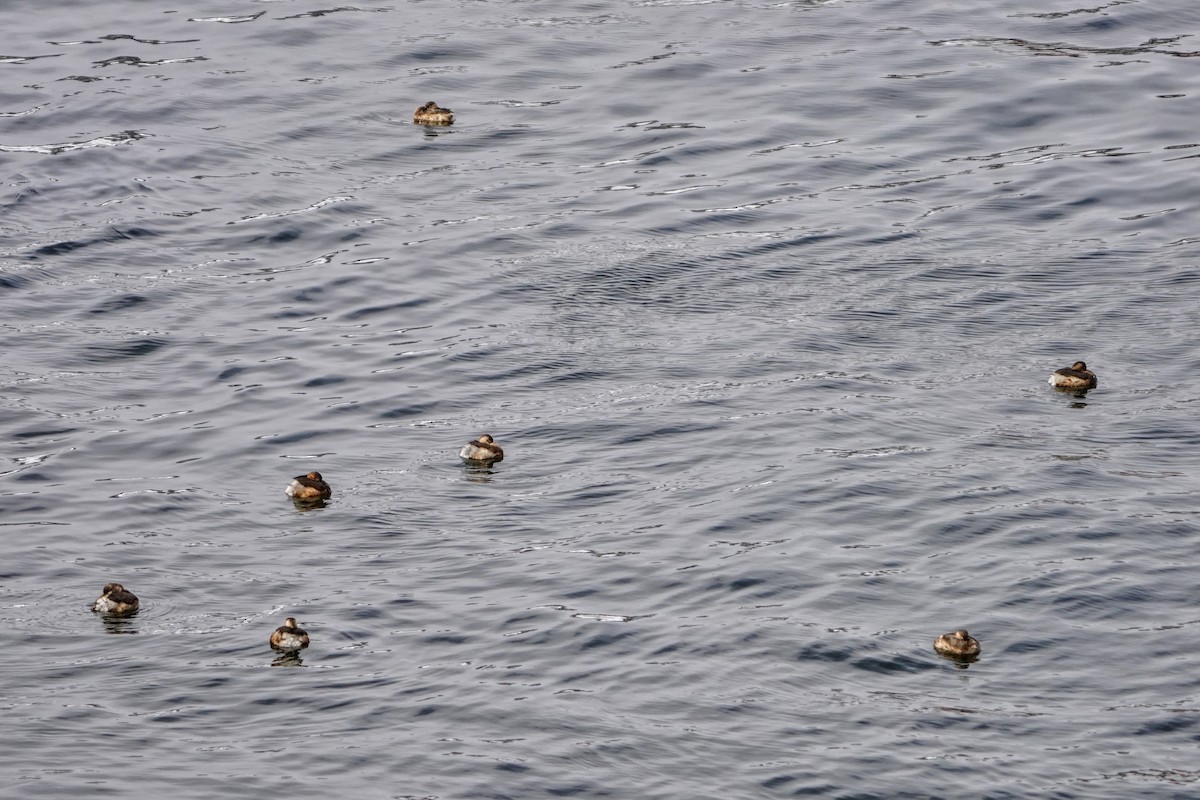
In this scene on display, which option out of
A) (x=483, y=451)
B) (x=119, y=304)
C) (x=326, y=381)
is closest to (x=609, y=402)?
(x=483, y=451)

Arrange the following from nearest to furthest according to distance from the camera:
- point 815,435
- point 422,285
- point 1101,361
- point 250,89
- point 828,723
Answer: point 828,723, point 815,435, point 1101,361, point 422,285, point 250,89

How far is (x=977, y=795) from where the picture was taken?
15648mm

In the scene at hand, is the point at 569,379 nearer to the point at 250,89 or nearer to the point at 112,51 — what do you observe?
the point at 250,89

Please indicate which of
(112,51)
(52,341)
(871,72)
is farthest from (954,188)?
(112,51)

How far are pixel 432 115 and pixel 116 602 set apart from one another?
19.4m

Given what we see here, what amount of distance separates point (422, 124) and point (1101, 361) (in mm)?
17126

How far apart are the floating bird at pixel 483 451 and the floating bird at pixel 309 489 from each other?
2.00m

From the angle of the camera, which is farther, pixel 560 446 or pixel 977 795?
pixel 560 446

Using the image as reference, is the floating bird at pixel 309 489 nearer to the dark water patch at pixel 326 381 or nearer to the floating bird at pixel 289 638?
the floating bird at pixel 289 638

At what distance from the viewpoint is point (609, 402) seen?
25219mm

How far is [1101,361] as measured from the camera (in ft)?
83.8

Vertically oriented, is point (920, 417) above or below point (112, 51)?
below

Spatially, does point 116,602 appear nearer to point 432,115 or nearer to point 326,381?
point 326,381

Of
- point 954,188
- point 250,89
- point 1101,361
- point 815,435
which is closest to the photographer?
point 815,435
